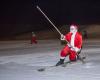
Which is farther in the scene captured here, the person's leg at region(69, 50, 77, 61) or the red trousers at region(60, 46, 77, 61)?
the person's leg at region(69, 50, 77, 61)

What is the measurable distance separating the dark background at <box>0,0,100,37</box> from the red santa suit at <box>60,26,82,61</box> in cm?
2725

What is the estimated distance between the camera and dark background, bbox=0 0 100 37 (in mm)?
41688

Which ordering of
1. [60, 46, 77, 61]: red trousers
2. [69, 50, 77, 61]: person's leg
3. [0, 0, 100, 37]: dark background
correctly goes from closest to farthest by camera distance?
[60, 46, 77, 61]: red trousers → [69, 50, 77, 61]: person's leg → [0, 0, 100, 37]: dark background

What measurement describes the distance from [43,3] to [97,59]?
27.9m

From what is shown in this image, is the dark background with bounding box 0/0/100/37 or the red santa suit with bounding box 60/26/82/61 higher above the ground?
the dark background with bounding box 0/0/100/37

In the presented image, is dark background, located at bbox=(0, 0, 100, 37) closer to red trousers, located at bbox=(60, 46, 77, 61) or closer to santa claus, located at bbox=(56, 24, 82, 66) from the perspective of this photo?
santa claus, located at bbox=(56, 24, 82, 66)

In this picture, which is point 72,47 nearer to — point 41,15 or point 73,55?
point 73,55

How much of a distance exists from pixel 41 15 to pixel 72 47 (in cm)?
2941

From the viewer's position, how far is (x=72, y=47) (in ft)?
44.5

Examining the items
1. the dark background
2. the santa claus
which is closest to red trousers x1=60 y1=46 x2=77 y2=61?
the santa claus

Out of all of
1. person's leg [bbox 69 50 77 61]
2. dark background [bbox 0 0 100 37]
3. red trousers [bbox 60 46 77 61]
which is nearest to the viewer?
red trousers [bbox 60 46 77 61]

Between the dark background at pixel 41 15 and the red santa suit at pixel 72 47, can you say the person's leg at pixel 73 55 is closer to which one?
the red santa suit at pixel 72 47

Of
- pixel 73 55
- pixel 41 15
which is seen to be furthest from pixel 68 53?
pixel 41 15

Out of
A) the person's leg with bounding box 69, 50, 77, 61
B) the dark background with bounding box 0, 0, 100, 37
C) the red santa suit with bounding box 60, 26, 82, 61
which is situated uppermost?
the dark background with bounding box 0, 0, 100, 37
